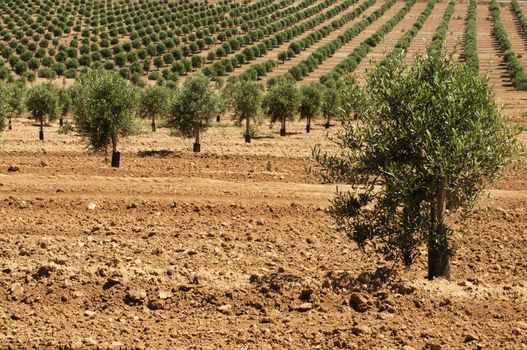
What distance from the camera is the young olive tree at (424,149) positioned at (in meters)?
16.4

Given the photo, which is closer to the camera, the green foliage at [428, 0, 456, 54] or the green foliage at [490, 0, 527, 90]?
the green foliage at [490, 0, 527, 90]

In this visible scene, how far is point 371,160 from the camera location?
17.8m

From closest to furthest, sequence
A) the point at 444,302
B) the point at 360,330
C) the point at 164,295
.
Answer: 1. the point at 360,330
2. the point at 444,302
3. the point at 164,295

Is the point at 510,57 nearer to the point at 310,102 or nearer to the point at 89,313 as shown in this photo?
the point at 310,102

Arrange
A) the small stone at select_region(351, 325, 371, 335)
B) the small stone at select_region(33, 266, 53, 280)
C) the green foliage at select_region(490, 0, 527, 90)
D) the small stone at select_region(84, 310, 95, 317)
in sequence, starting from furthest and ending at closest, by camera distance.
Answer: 1. the green foliage at select_region(490, 0, 527, 90)
2. the small stone at select_region(33, 266, 53, 280)
3. the small stone at select_region(84, 310, 95, 317)
4. the small stone at select_region(351, 325, 371, 335)

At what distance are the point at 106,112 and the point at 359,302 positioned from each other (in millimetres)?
24653

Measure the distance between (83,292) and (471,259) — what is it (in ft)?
42.9

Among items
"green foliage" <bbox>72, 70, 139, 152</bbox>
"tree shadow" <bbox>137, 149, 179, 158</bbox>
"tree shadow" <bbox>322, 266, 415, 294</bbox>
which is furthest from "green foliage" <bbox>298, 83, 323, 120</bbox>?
"tree shadow" <bbox>322, 266, 415, 294</bbox>

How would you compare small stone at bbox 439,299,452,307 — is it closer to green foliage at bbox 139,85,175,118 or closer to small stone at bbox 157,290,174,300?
small stone at bbox 157,290,174,300

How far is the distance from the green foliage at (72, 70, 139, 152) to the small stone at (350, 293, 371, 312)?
2431 cm

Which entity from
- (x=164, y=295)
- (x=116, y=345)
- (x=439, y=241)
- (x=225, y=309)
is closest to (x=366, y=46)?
(x=439, y=241)

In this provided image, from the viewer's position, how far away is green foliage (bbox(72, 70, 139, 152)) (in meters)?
37.4

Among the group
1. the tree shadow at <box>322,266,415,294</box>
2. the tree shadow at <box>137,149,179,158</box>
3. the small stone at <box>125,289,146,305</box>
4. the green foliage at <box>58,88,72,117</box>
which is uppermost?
the green foliage at <box>58,88,72,117</box>

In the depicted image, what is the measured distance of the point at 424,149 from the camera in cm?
1681
